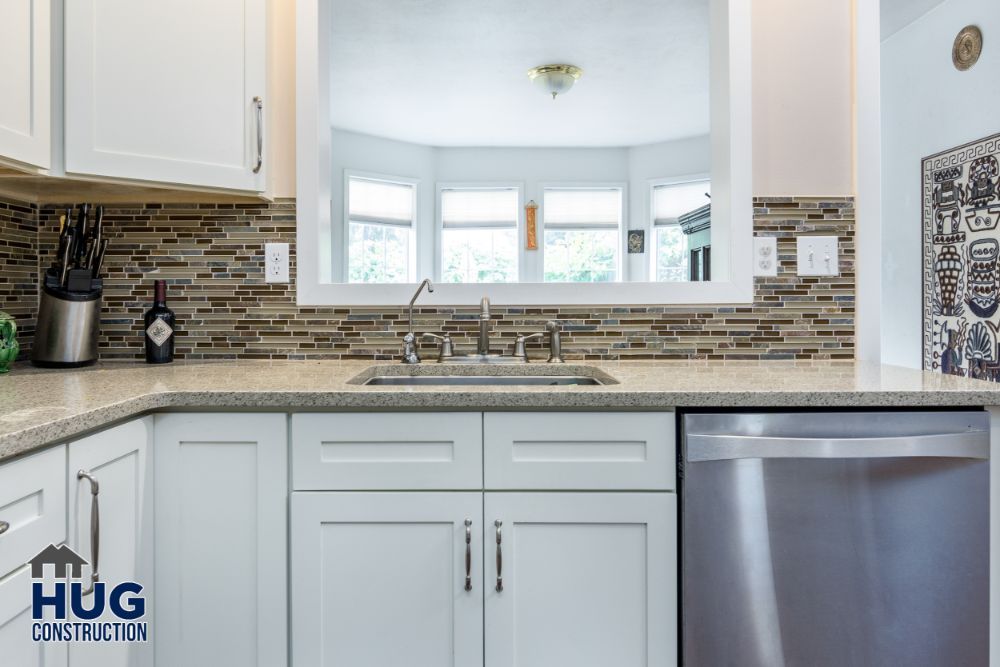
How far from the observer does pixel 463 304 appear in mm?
1901

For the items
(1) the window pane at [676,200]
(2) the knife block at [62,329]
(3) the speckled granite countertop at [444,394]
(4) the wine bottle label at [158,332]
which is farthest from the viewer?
(1) the window pane at [676,200]

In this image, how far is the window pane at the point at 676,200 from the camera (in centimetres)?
659

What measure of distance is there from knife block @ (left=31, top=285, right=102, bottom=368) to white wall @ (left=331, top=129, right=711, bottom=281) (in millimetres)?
5176

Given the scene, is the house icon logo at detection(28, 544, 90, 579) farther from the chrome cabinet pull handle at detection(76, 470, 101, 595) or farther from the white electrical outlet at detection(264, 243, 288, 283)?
the white electrical outlet at detection(264, 243, 288, 283)

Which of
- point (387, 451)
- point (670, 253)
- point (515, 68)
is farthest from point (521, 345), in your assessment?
point (670, 253)

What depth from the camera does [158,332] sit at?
1792 mm

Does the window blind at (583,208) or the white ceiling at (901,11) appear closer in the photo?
the white ceiling at (901,11)

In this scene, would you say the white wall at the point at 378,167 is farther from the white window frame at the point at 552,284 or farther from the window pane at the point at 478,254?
the white window frame at the point at 552,284

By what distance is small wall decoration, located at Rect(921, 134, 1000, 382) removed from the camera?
3.05m

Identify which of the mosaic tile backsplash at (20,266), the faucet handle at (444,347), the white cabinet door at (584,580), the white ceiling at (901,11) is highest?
the white ceiling at (901,11)

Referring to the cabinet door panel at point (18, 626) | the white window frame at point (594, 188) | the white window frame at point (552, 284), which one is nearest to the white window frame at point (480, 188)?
the white window frame at point (594, 188)

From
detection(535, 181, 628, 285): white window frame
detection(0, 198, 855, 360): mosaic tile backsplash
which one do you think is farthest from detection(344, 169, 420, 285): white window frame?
detection(0, 198, 855, 360): mosaic tile backsplash

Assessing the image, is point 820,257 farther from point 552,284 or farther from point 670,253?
point 670,253

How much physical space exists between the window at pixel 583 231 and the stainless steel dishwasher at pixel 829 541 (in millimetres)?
5792
